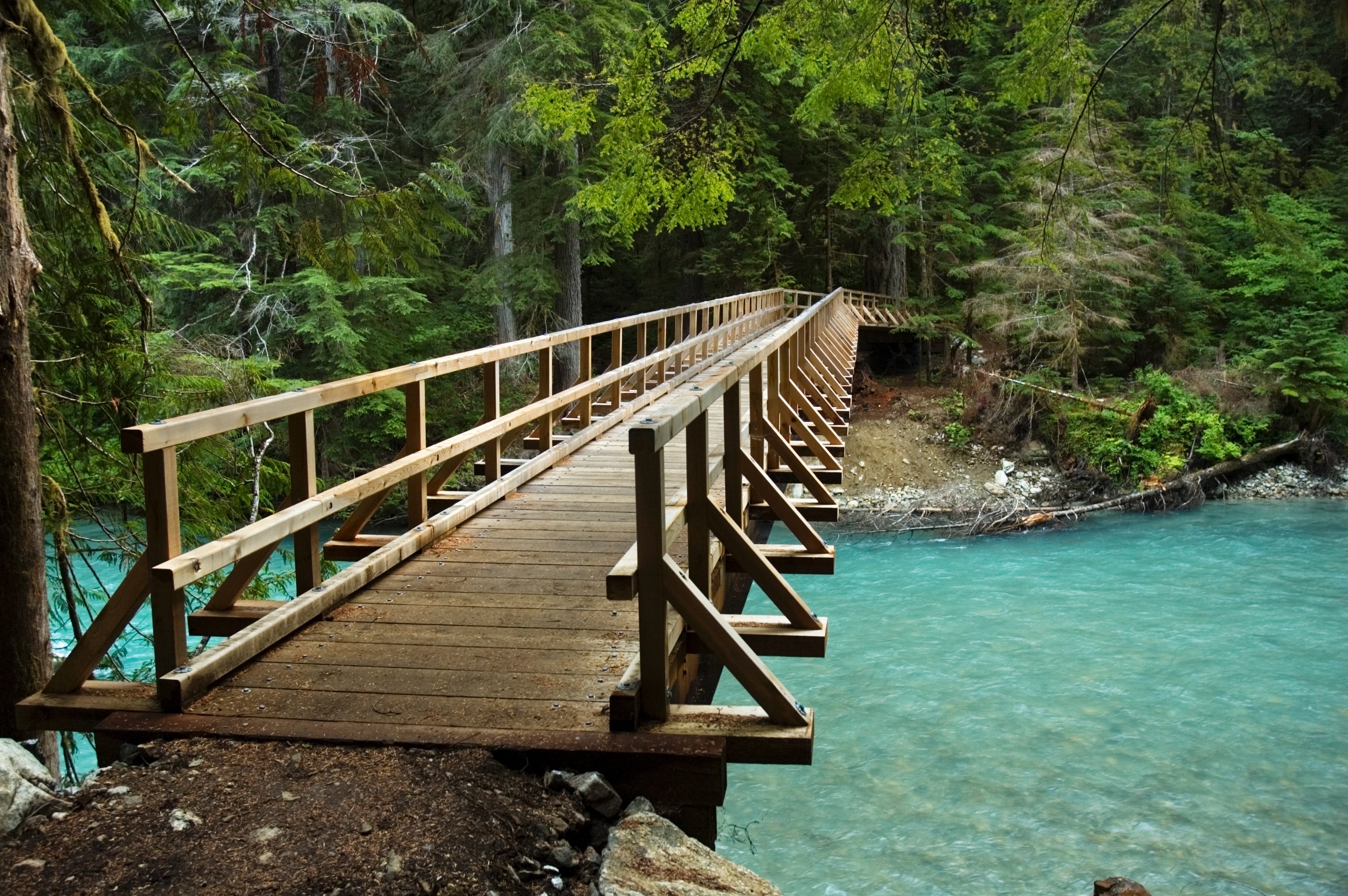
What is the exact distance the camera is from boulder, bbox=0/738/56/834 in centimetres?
281

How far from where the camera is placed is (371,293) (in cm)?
2103

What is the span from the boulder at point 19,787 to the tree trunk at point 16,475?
1932 millimetres

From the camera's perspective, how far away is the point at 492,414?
7.05 m

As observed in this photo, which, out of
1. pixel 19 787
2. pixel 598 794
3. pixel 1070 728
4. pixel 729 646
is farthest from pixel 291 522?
pixel 1070 728

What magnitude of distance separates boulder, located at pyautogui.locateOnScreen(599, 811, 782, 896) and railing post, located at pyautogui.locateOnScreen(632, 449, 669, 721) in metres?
0.38

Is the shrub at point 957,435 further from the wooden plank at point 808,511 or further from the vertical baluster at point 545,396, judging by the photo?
the wooden plank at point 808,511

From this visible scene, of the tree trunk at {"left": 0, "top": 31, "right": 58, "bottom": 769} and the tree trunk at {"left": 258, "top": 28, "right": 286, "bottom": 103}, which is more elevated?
the tree trunk at {"left": 258, "top": 28, "right": 286, "bottom": 103}

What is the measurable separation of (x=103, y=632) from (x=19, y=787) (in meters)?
0.79

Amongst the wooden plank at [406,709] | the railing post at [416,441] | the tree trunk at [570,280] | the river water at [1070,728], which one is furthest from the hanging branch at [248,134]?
the tree trunk at [570,280]

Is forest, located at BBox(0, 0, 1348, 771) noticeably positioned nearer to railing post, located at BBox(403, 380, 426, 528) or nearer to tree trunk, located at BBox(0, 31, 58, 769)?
tree trunk, located at BBox(0, 31, 58, 769)

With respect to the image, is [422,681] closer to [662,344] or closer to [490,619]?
[490,619]

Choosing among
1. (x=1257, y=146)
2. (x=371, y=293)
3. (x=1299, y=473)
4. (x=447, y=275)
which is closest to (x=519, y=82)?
(x=371, y=293)

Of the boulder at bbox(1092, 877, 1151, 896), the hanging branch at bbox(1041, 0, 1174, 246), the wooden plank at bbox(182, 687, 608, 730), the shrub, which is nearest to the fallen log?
the shrub

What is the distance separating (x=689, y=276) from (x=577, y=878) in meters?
26.1
